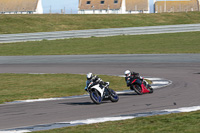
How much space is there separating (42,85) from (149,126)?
1159cm

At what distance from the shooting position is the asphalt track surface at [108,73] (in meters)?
12.1

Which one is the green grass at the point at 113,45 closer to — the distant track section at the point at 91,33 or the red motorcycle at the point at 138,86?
the distant track section at the point at 91,33

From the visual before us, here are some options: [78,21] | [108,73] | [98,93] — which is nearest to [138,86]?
[98,93]

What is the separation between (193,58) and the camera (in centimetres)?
3117

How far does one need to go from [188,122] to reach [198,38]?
34539 mm

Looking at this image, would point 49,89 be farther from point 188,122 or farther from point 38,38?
point 38,38

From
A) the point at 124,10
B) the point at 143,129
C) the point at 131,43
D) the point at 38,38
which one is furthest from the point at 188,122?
the point at 124,10

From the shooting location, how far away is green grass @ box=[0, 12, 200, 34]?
51250mm

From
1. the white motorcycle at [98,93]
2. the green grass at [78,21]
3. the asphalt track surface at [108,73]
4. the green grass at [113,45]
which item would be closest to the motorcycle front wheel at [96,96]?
the white motorcycle at [98,93]

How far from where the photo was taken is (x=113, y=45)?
4122 centimetres

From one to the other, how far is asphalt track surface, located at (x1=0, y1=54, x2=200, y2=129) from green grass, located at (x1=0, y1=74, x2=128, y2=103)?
1.98 m

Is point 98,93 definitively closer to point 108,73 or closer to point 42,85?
point 42,85

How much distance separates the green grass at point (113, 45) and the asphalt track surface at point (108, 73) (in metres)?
3.06

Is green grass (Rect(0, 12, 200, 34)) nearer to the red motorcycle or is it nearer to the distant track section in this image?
the distant track section
